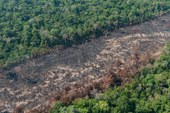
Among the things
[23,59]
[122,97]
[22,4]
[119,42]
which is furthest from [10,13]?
[122,97]

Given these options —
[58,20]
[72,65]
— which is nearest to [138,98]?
[72,65]

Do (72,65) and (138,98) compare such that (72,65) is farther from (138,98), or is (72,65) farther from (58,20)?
(138,98)

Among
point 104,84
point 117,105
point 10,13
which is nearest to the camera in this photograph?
point 117,105

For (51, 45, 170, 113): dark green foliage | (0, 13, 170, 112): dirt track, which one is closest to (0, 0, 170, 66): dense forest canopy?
(0, 13, 170, 112): dirt track

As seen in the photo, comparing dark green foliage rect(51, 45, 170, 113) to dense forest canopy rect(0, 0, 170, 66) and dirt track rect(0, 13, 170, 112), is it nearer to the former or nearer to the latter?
dirt track rect(0, 13, 170, 112)

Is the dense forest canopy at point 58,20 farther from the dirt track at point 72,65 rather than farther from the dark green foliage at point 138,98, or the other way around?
the dark green foliage at point 138,98

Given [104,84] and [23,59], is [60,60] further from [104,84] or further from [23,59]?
[104,84]

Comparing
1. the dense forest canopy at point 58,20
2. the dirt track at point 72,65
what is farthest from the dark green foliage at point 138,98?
the dense forest canopy at point 58,20
